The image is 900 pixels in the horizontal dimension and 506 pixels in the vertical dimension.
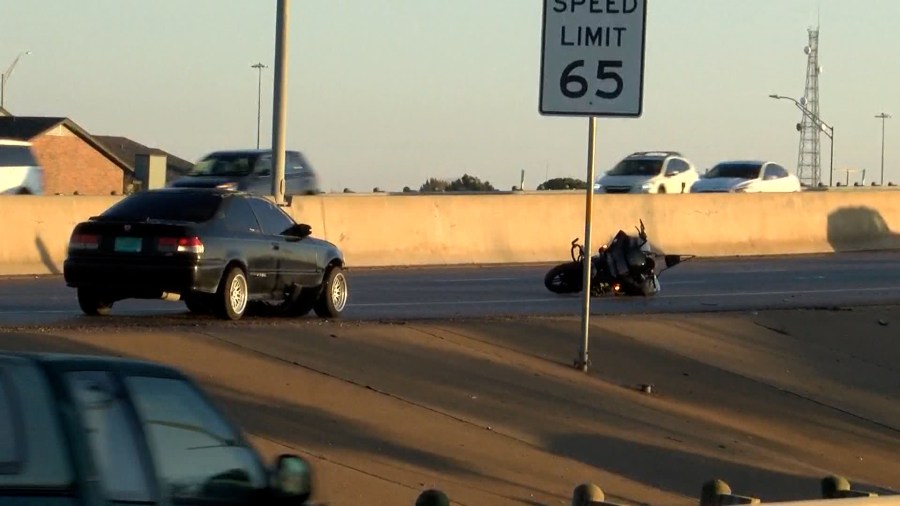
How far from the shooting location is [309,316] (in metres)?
17.6

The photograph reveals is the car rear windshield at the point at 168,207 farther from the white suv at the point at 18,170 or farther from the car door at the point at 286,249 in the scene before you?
the white suv at the point at 18,170

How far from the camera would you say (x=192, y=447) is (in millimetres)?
5168

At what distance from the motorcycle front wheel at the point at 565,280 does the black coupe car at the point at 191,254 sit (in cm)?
595

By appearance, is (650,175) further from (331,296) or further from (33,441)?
(33,441)

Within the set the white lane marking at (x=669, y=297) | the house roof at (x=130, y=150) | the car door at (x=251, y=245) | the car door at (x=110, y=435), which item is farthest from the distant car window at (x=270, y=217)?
the house roof at (x=130, y=150)

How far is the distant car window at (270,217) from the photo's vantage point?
54.3 ft

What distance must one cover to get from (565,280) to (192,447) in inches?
672

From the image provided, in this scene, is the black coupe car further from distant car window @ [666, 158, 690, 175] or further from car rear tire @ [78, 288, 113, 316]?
distant car window @ [666, 158, 690, 175]

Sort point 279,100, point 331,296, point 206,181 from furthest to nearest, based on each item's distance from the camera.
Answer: point 206,181, point 279,100, point 331,296

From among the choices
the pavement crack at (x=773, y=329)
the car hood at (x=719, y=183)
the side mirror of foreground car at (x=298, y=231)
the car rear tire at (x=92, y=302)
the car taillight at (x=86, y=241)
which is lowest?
the pavement crack at (x=773, y=329)

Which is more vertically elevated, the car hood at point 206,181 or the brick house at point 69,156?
the brick house at point 69,156

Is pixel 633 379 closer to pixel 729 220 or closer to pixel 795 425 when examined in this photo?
pixel 795 425

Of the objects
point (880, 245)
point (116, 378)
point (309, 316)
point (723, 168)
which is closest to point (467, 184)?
point (723, 168)

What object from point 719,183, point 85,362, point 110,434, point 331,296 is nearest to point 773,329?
point 331,296
